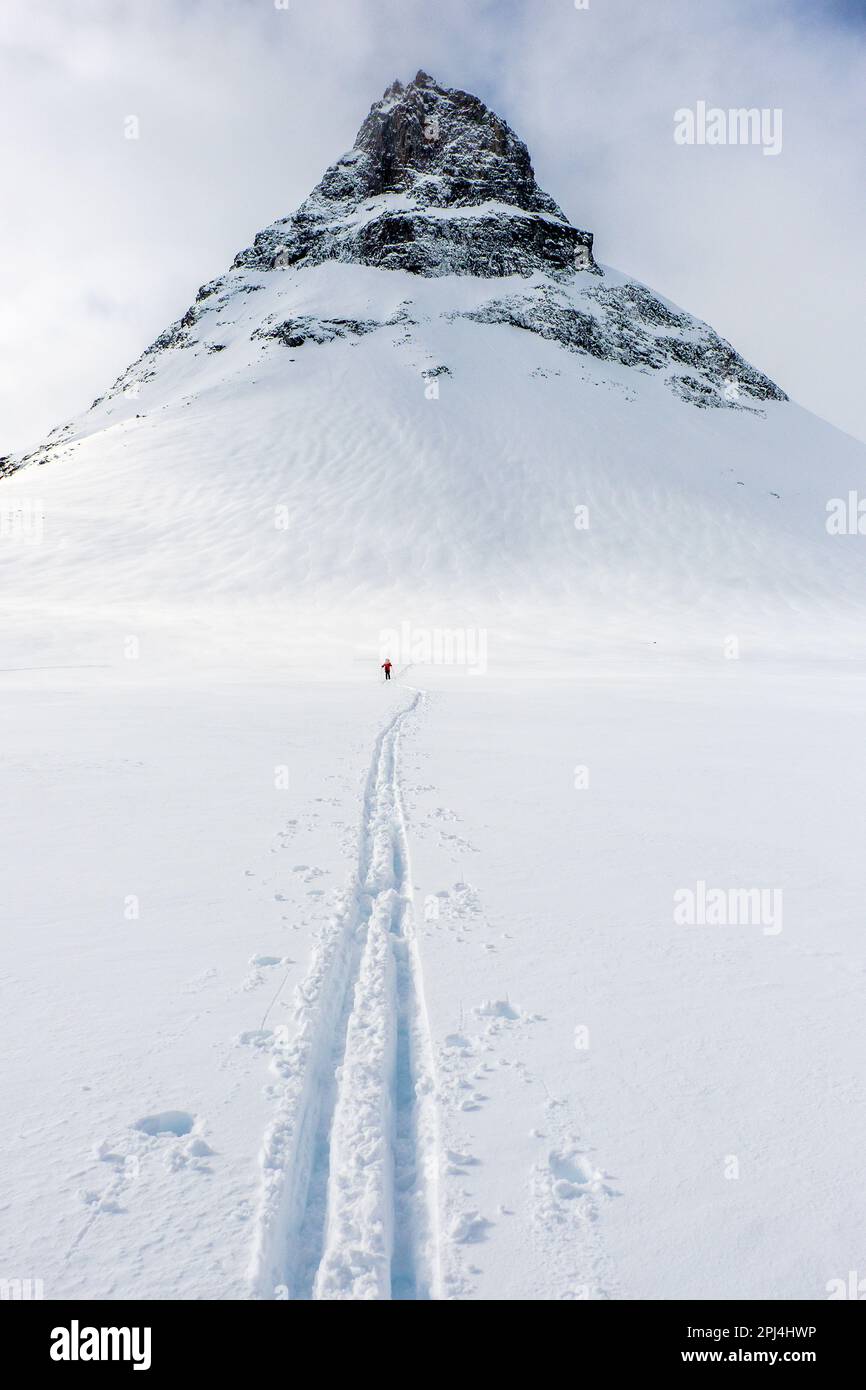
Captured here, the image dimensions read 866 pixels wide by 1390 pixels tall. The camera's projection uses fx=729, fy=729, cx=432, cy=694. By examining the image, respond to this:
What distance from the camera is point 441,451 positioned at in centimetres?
7181

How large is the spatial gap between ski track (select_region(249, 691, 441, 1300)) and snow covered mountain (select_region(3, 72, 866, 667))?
Result: 34465mm

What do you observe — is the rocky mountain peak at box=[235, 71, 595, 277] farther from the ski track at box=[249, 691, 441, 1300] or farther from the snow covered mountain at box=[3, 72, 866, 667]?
the ski track at box=[249, 691, 441, 1300]

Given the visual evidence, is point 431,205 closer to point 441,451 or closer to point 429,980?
point 441,451

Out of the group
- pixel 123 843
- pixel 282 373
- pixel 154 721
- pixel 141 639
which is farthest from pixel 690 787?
pixel 282 373

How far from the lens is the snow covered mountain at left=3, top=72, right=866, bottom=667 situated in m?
50.5

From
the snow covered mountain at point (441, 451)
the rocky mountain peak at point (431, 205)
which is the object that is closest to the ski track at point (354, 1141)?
the snow covered mountain at point (441, 451)

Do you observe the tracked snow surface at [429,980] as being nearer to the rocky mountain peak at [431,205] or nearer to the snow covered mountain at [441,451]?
the snow covered mountain at [441,451]

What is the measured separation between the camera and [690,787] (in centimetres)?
1038

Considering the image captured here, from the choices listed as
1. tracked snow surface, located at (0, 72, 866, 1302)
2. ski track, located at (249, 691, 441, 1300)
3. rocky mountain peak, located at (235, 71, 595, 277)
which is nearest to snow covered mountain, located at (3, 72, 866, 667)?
rocky mountain peak, located at (235, 71, 595, 277)

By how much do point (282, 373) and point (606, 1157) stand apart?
93.6 m

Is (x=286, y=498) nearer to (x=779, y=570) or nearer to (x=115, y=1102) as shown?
(x=779, y=570)

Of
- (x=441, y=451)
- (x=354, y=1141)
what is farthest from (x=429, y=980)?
(x=441, y=451)

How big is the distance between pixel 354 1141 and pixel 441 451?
73.2 meters
